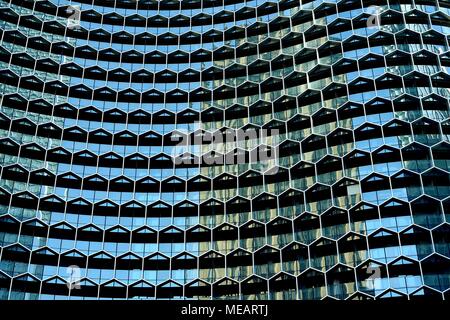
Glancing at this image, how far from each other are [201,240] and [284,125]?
472 inches

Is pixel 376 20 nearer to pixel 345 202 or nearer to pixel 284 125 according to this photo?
pixel 284 125

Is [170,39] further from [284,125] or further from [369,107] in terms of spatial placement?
[369,107]

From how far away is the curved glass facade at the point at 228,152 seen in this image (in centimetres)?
4919

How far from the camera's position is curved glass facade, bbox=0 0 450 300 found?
49.2 metres

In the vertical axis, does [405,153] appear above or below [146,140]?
below

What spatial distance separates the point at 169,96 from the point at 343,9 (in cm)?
1758

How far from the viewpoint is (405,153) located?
50844mm

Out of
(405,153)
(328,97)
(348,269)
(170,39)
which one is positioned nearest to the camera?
(348,269)

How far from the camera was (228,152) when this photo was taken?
55.7 metres

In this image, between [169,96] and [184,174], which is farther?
[169,96]
